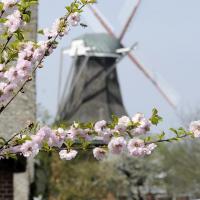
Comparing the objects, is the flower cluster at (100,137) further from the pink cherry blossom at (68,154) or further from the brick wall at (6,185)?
the brick wall at (6,185)

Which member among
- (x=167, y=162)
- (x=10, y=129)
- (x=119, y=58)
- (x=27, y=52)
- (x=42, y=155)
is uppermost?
(x=119, y=58)

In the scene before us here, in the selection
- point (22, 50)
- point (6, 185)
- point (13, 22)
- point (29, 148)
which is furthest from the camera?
point (6, 185)

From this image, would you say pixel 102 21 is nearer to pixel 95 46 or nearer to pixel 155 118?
pixel 95 46

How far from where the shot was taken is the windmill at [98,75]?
151 ft

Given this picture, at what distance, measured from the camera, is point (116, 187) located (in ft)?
126

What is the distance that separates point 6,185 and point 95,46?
106ft

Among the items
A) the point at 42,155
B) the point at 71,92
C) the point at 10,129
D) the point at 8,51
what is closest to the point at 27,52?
the point at 8,51

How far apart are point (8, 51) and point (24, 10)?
1.24ft

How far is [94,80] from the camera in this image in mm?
47156

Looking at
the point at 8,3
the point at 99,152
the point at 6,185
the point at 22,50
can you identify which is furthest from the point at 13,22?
the point at 6,185

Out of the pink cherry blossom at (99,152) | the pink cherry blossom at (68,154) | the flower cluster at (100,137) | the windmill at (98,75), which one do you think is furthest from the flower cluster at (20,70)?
the windmill at (98,75)

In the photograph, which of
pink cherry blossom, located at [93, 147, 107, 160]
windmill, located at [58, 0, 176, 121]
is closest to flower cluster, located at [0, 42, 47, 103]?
pink cherry blossom, located at [93, 147, 107, 160]

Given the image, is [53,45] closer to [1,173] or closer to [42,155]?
[1,173]

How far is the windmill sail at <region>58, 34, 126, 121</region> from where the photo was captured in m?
45.9
